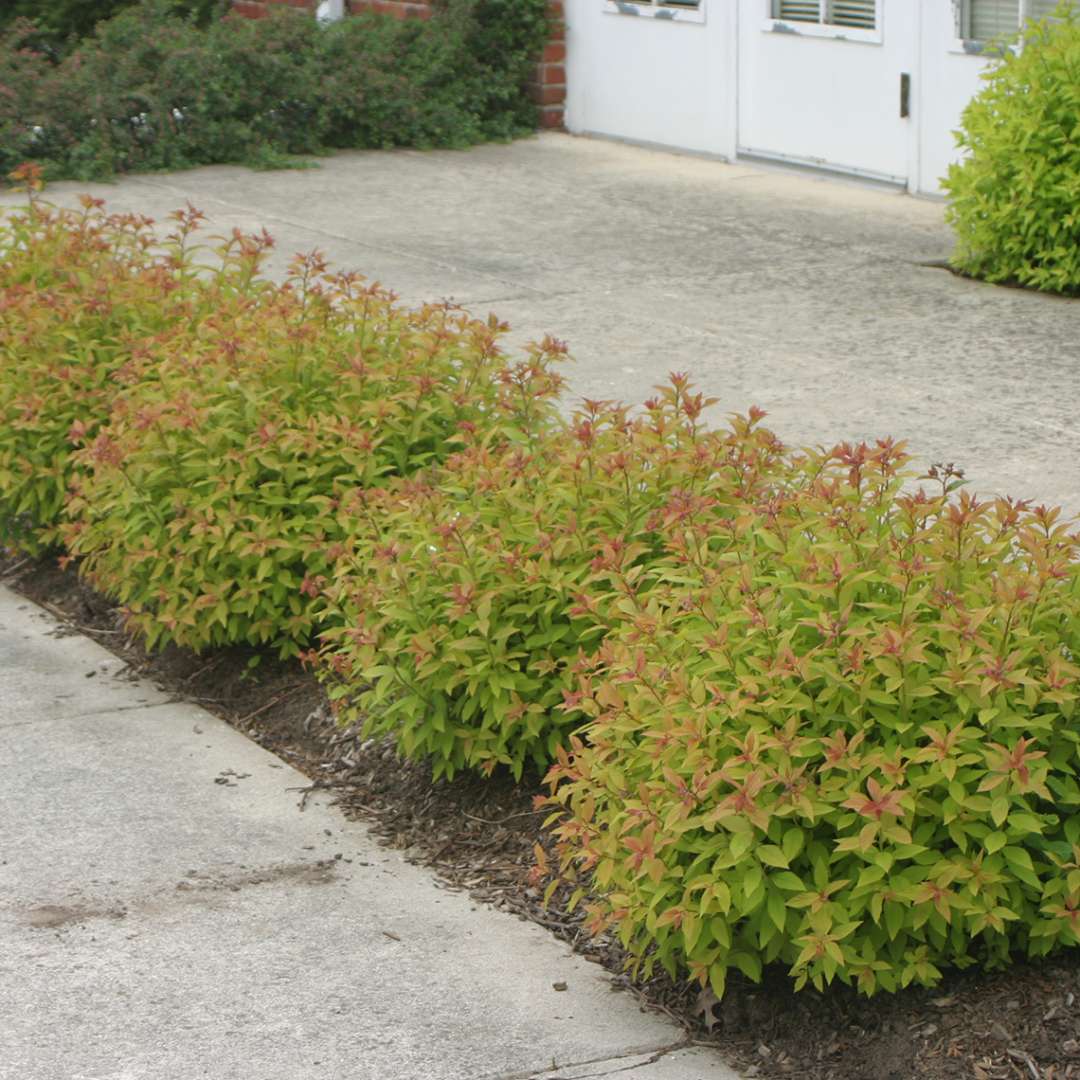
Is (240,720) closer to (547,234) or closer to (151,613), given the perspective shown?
(151,613)

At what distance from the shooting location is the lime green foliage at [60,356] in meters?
5.65

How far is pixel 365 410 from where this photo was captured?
4965 millimetres

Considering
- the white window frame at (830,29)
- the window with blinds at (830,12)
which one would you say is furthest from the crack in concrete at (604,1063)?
the window with blinds at (830,12)

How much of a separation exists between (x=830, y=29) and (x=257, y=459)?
764 cm

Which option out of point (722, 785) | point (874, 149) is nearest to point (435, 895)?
point (722, 785)

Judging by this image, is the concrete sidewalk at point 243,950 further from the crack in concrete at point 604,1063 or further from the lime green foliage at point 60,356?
the lime green foliage at point 60,356

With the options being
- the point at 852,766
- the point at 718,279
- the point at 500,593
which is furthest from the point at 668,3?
the point at 852,766

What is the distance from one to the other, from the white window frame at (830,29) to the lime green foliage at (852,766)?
821 cm

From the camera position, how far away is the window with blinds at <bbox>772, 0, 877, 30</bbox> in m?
11.3

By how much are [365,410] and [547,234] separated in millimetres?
5694

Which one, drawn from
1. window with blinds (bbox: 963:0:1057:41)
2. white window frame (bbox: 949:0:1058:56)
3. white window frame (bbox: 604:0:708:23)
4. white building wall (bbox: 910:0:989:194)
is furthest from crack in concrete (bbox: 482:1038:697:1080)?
white window frame (bbox: 604:0:708:23)

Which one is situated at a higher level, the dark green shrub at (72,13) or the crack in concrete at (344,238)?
the dark green shrub at (72,13)

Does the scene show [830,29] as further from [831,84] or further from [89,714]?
[89,714]

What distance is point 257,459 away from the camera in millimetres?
4934
